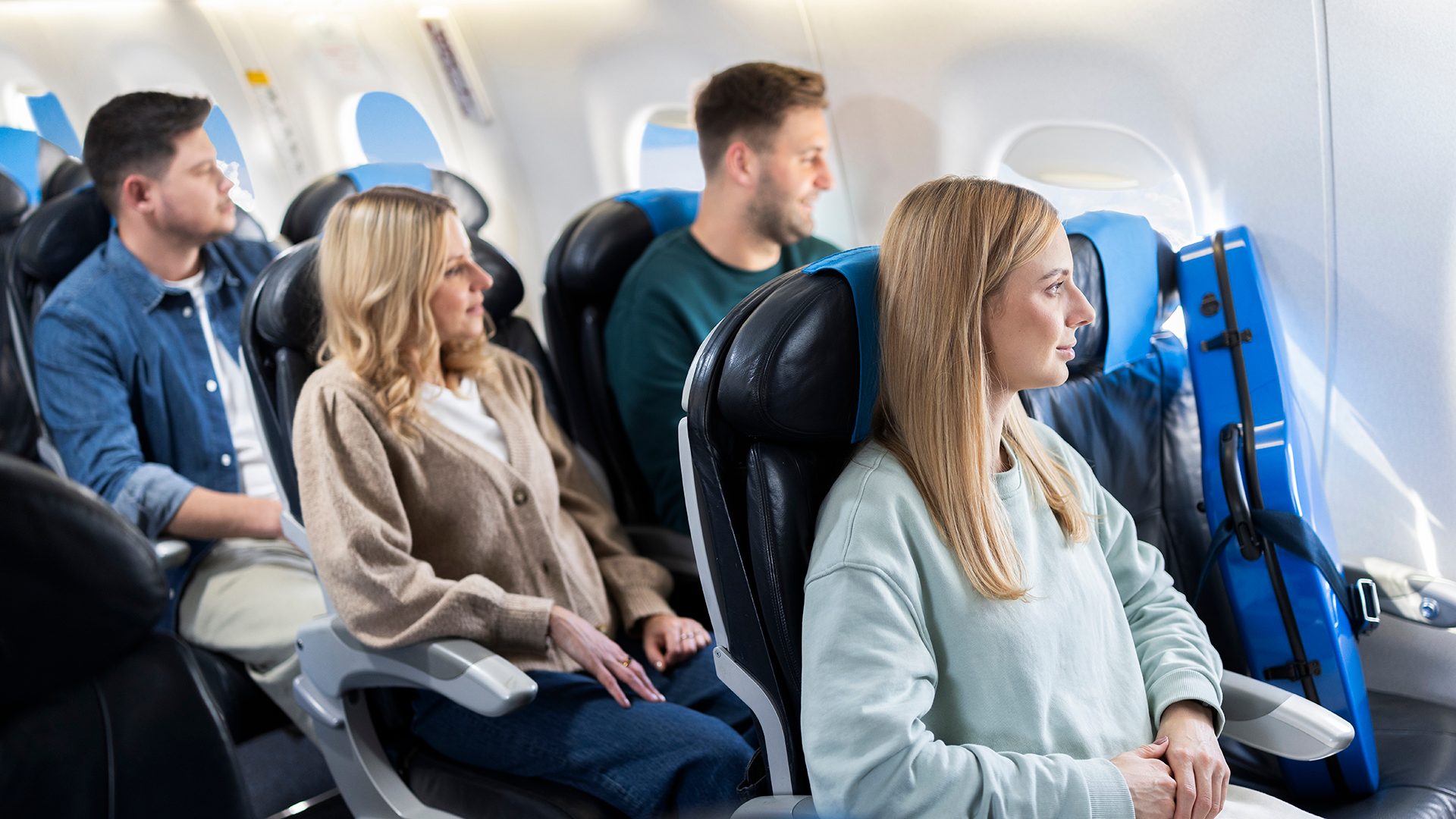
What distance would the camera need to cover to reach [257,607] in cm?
252

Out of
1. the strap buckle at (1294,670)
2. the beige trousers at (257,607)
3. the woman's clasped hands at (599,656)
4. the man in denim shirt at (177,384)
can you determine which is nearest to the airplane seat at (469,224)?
the man in denim shirt at (177,384)

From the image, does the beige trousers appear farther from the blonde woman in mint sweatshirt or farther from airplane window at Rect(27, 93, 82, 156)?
airplane window at Rect(27, 93, 82, 156)

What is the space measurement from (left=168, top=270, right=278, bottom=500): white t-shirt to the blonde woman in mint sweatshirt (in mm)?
2094

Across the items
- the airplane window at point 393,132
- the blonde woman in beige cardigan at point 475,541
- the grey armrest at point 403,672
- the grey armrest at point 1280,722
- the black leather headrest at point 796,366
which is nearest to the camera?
the black leather headrest at point 796,366

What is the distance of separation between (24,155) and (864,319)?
511cm

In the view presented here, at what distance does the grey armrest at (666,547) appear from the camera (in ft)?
8.38

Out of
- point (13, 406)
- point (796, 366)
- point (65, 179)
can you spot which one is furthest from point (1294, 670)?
point (65, 179)

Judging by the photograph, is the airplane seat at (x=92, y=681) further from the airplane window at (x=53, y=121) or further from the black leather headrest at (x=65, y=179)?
the airplane window at (x=53, y=121)

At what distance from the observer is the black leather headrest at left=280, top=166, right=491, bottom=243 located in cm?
373

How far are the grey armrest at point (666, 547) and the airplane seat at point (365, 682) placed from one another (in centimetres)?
64

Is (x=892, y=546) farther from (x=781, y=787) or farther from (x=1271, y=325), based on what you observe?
(x=1271, y=325)

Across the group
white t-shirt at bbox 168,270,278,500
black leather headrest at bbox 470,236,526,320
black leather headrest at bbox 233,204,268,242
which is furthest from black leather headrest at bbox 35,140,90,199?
black leather headrest at bbox 470,236,526,320

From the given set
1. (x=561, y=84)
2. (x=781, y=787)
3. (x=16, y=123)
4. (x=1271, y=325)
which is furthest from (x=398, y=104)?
(x=781, y=787)

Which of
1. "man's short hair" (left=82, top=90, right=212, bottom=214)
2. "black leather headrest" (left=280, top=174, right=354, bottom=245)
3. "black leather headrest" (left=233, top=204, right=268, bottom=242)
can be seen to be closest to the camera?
"man's short hair" (left=82, top=90, right=212, bottom=214)
